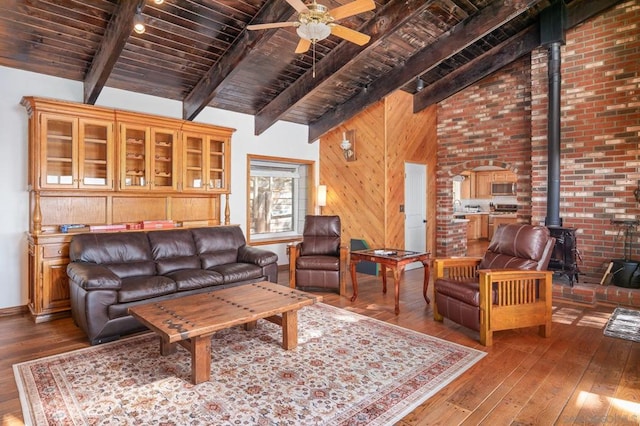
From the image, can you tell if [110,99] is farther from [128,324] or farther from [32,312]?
[128,324]

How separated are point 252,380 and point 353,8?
2850 millimetres

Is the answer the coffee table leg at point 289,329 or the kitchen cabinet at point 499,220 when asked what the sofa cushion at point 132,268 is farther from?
the kitchen cabinet at point 499,220

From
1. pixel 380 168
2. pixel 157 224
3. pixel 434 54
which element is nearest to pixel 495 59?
pixel 434 54

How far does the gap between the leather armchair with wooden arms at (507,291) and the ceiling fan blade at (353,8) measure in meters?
2.43

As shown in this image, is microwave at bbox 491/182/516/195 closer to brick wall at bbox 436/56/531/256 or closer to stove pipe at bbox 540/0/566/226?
brick wall at bbox 436/56/531/256

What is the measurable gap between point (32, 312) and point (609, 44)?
305 inches

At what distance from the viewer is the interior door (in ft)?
21.3

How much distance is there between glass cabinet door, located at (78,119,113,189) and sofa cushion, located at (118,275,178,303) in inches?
53.1

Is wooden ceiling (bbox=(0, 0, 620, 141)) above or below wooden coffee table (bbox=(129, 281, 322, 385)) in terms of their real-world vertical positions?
above

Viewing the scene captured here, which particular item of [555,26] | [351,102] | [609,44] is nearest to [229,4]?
[351,102]

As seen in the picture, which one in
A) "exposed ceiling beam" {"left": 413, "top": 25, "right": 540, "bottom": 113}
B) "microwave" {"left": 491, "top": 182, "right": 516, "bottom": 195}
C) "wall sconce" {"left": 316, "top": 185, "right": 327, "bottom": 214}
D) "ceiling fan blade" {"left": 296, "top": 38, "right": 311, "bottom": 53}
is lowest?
"wall sconce" {"left": 316, "top": 185, "right": 327, "bottom": 214}

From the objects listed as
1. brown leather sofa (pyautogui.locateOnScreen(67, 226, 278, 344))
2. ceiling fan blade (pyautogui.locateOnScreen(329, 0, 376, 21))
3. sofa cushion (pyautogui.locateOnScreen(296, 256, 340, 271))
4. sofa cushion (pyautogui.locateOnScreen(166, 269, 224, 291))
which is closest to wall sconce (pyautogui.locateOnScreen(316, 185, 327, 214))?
sofa cushion (pyautogui.locateOnScreen(296, 256, 340, 271))

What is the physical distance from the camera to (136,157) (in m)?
4.66

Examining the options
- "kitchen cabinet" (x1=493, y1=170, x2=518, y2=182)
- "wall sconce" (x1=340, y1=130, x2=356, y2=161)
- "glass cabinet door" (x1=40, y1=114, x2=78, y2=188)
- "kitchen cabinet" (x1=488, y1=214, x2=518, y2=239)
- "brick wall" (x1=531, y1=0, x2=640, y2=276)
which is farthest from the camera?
"kitchen cabinet" (x1=493, y1=170, x2=518, y2=182)
